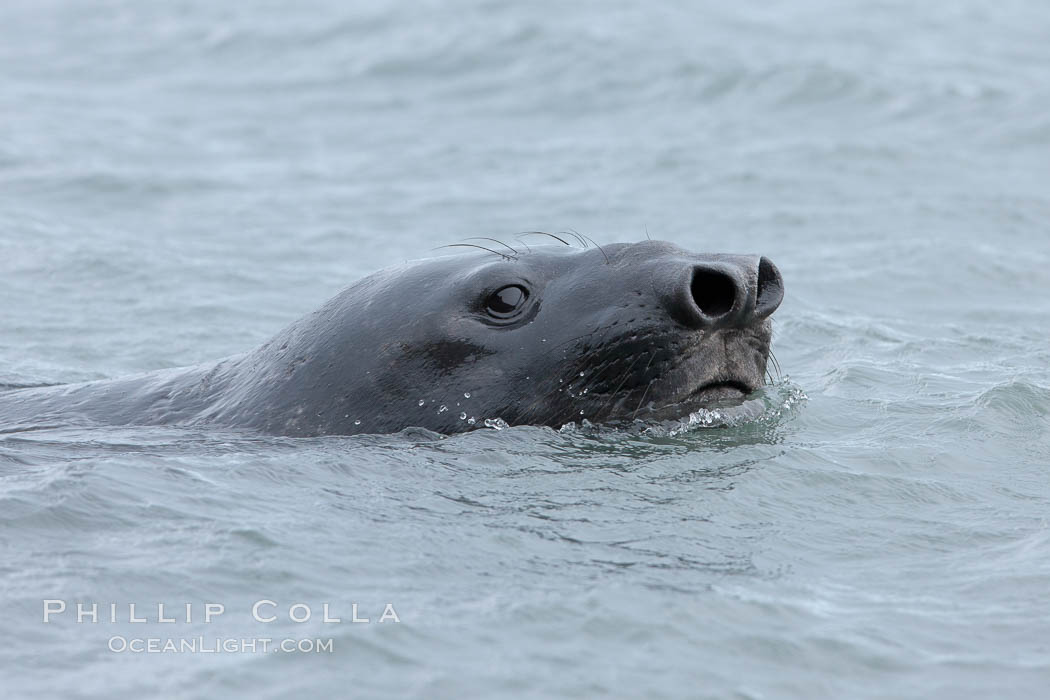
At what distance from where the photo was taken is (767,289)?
21.1 ft

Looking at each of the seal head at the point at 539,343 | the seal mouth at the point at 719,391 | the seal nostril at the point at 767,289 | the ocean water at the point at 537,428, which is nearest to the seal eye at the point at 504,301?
the seal head at the point at 539,343

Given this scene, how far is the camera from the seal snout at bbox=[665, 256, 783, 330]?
6215mm

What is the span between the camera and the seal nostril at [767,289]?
6.36 m

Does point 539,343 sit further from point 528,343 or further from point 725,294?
point 725,294

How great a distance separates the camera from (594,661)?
192 inches

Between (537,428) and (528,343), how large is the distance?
1.23ft

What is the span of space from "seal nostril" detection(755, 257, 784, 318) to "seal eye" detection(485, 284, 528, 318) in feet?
3.39

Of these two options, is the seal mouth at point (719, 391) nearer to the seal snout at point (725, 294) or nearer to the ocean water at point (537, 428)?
the ocean water at point (537, 428)

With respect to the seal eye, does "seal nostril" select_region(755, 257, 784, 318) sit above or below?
above

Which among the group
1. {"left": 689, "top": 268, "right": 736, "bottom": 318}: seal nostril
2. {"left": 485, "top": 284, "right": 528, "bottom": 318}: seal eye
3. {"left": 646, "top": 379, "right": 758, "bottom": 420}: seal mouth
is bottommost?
{"left": 646, "top": 379, "right": 758, "bottom": 420}: seal mouth

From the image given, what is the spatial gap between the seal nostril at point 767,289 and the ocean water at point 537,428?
2.20ft

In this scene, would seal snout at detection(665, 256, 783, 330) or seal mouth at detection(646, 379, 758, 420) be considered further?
seal mouth at detection(646, 379, 758, 420)

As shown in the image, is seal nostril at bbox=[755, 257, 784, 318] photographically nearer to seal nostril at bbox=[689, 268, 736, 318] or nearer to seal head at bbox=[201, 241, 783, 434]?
seal head at bbox=[201, 241, 783, 434]

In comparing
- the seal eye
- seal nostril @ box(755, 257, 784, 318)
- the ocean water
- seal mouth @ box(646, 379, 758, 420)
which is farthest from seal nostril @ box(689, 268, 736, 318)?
the seal eye
